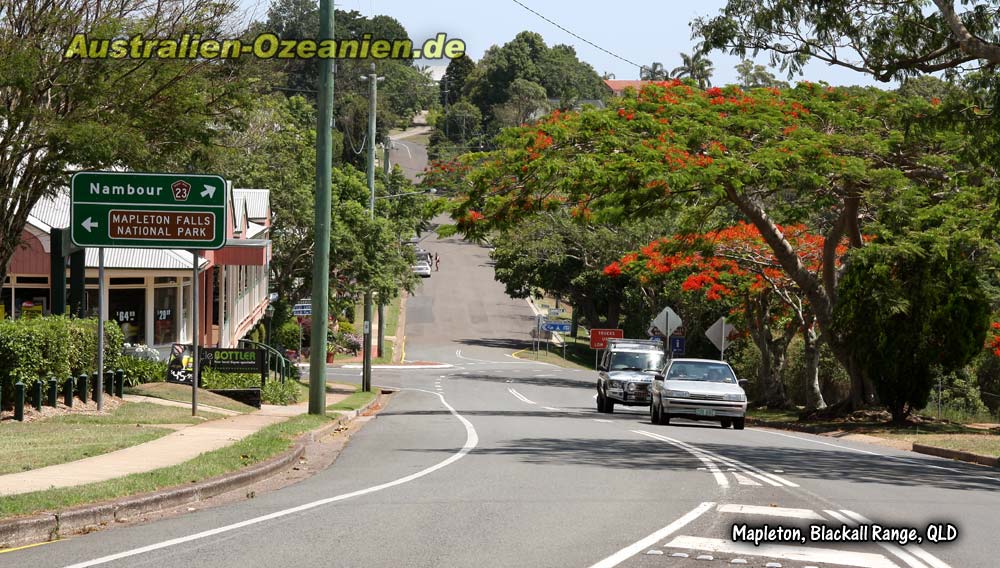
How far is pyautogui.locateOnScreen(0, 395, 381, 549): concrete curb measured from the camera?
951 centimetres

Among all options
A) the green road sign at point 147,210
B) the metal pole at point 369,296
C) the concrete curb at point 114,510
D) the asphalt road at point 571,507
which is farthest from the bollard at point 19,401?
the metal pole at point 369,296

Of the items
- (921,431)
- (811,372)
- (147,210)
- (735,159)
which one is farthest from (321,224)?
(811,372)

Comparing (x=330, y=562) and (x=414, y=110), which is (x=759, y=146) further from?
(x=414, y=110)

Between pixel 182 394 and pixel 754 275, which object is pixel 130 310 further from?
pixel 754 275

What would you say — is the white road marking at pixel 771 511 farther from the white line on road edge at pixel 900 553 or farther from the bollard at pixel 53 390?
the bollard at pixel 53 390

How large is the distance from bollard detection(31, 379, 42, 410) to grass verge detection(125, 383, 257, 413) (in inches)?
220

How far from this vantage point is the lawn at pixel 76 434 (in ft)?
45.4

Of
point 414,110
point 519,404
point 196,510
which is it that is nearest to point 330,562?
point 196,510

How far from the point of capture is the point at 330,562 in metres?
8.51

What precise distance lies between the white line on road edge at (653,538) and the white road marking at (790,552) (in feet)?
0.61

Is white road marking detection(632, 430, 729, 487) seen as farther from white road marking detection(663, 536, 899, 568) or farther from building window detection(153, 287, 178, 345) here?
building window detection(153, 287, 178, 345)

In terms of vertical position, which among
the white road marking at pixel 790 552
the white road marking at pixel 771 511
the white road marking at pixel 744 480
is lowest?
the white road marking at pixel 744 480

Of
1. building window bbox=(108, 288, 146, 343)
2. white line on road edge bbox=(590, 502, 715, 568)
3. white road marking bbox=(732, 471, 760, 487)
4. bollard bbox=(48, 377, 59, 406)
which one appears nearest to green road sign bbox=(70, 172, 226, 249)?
bollard bbox=(48, 377, 59, 406)

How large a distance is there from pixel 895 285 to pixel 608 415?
8.40 m
